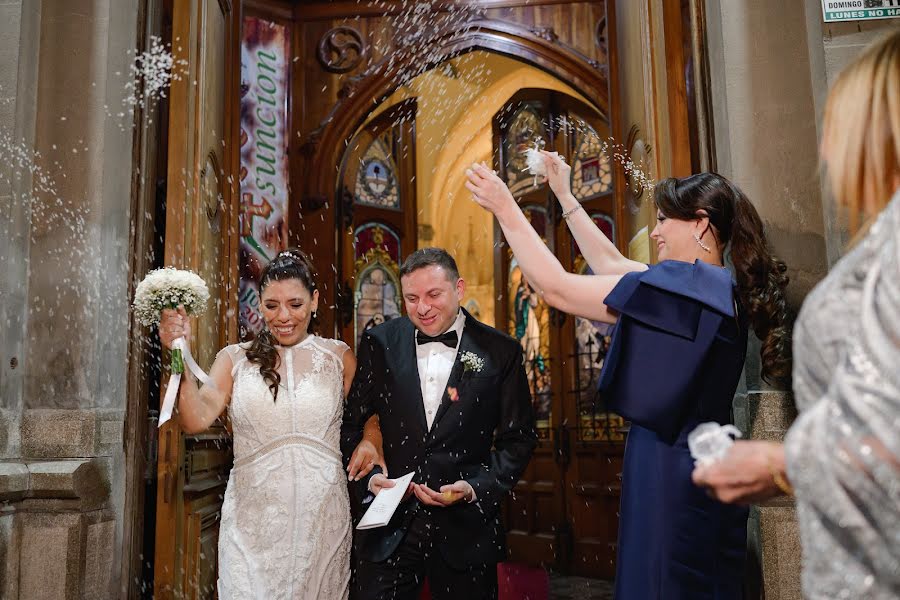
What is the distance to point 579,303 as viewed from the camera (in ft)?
8.04

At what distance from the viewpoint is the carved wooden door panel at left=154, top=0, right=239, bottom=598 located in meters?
3.80

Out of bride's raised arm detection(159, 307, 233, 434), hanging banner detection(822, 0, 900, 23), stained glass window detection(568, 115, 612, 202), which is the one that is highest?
stained glass window detection(568, 115, 612, 202)

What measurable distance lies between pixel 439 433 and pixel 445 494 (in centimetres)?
26

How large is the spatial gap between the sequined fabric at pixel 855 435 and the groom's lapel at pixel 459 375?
76.3 inches

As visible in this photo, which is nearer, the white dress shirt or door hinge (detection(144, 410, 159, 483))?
the white dress shirt

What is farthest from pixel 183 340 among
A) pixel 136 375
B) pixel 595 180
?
pixel 595 180

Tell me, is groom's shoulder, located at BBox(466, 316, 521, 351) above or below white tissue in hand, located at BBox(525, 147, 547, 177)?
below

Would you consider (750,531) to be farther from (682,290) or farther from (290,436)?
(290,436)

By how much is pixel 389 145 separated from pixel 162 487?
6.36 meters

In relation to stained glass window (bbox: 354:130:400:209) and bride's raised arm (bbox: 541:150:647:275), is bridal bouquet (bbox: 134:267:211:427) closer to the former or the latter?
A: bride's raised arm (bbox: 541:150:647:275)

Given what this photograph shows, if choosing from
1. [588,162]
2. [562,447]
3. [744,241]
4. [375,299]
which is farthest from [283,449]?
[588,162]

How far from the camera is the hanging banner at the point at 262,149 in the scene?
745 centimetres

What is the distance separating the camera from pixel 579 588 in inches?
291

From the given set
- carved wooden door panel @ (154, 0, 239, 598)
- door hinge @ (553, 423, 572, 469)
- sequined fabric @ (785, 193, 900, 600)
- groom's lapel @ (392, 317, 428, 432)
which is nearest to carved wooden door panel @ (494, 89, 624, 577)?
door hinge @ (553, 423, 572, 469)
